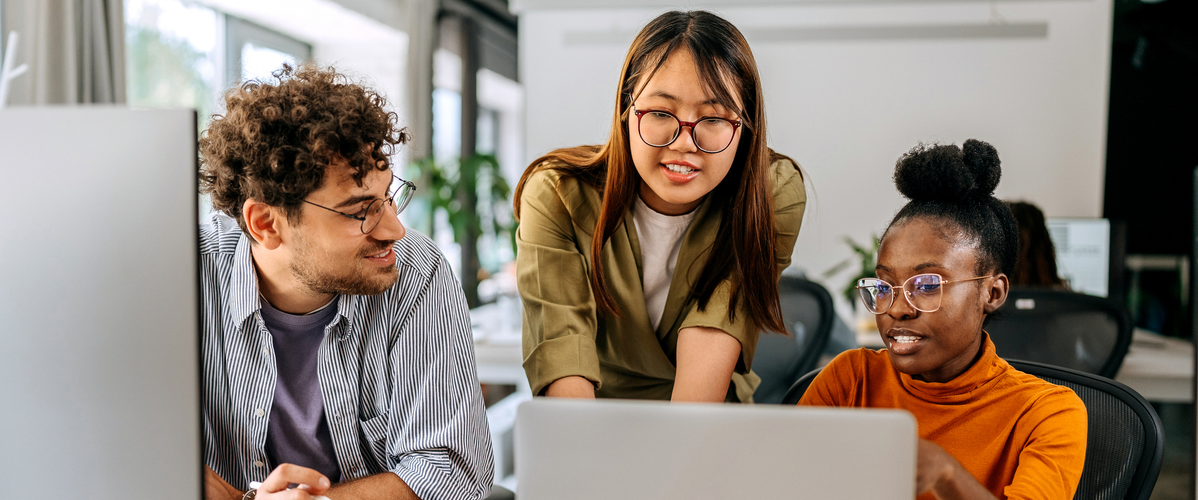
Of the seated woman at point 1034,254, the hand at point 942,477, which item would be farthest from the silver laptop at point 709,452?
the seated woman at point 1034,254

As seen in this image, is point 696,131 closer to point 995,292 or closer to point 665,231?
point 665,231

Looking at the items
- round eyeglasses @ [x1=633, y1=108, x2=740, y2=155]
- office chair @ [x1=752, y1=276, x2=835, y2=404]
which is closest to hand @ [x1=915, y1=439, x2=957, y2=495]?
round eyeglasses @ [x1=633, y1=108, x2=740, y2=155]

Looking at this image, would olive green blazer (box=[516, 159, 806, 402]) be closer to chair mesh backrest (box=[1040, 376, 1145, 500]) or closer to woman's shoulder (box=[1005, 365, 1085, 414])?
woman's shoulder (box=[1005, 365, 1085, 414])

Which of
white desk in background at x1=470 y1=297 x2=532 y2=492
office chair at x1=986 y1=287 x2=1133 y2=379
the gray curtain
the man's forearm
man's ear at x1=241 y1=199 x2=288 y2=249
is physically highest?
the gray curtain

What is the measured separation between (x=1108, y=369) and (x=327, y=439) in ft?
5.69

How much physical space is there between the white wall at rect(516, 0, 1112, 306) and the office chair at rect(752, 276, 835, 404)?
1.83 m

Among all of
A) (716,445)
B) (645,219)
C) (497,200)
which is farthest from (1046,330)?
(497,200)

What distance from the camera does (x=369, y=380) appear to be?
114 cm

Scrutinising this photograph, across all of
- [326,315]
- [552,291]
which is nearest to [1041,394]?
[552,291]

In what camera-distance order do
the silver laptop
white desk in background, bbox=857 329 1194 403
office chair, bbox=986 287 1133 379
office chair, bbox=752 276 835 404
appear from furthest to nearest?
1. white desk in background, bbox=857 329 1194 403
2. office chair, bbox=752 276 835 404
3. office chair, bbox=986 287 1133 379
4. the silver laptop

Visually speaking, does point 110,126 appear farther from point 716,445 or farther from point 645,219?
point 645,219

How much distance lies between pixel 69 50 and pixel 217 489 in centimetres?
233

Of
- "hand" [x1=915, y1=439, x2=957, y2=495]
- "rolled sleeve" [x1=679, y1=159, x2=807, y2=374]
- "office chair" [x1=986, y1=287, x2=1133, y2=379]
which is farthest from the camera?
"office chair" [x1=986, y1=287, x2=1133, y2=379]

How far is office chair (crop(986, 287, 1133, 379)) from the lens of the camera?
70.0 inches
